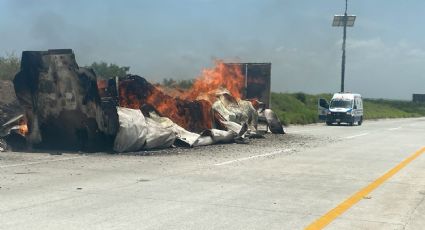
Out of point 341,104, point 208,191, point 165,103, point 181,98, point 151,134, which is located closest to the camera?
point 208,191

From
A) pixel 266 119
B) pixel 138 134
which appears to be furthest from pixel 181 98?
pixel 138 134

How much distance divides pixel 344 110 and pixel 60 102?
2902 centimetres

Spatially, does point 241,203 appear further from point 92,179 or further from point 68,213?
point 92,179

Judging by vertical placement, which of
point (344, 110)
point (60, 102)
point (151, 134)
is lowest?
point (151, 134)

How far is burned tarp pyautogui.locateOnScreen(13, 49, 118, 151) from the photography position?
15805mm

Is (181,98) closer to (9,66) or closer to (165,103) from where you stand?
(165,103)

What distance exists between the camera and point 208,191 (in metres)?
9.05

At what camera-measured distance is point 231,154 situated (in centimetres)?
1606

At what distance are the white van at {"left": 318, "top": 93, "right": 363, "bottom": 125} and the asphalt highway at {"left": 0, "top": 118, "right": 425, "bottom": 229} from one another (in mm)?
25593

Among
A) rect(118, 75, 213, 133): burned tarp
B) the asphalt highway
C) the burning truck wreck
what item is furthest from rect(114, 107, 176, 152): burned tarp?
rect(118, 75, 213, 133): burned tarp

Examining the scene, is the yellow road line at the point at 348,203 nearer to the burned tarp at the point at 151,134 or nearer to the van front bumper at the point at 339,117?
the burned tarp at the point at 151,134

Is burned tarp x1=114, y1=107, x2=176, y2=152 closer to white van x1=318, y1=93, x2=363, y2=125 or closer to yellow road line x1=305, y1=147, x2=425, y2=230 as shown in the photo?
yellow road line x1=305, y1=147, x2=425, y2=230

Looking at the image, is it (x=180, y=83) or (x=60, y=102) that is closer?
(x=60, y=102)

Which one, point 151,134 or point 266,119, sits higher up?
point 266,119
